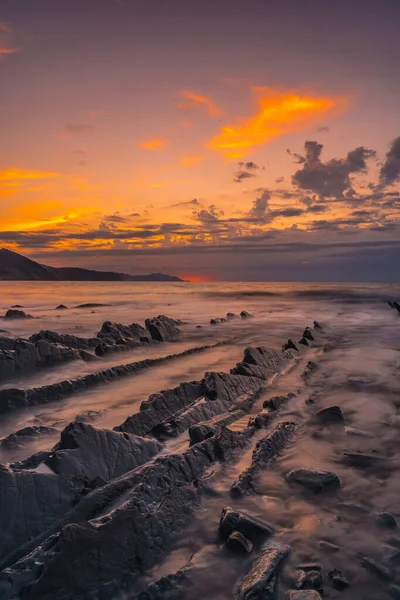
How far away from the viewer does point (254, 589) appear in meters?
2.48

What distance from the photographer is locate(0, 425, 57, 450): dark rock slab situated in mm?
4645

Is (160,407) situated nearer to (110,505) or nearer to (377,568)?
(110,505)

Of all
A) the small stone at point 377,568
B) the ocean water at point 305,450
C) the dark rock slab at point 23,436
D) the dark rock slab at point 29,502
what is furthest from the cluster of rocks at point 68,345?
the small stone at point 377,568

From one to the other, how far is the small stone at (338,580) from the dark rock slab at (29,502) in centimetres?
212

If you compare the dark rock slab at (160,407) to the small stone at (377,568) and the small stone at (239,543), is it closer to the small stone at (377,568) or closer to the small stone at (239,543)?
the small stone at (239,543)

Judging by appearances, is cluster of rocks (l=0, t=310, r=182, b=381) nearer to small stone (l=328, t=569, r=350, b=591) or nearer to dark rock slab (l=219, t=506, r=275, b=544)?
dark rock slab (l=219, t=506, r=275, b=544)

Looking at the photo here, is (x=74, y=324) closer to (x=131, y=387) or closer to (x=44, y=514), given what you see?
(x=131, y=387)

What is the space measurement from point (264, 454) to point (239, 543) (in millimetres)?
1617

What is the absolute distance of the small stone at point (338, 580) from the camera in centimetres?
261

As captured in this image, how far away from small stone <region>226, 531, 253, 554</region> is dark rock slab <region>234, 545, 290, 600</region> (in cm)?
12

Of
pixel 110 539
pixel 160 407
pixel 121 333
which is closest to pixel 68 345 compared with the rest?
pixel 121 333

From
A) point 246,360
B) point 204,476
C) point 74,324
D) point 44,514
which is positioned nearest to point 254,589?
point 204,476

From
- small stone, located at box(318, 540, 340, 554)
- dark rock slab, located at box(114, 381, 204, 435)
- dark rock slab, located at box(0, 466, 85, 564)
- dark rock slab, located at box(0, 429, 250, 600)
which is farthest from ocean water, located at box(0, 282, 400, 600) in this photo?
dark rock slab, located at box(0, 466, 85, 564)

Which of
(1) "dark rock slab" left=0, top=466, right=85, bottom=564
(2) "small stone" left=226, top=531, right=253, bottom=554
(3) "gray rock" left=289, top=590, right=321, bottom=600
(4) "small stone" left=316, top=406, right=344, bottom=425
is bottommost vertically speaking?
(4) "small stone" left=316, top=406, right=344, bottom=425
